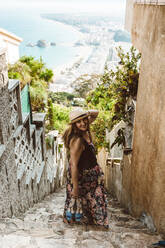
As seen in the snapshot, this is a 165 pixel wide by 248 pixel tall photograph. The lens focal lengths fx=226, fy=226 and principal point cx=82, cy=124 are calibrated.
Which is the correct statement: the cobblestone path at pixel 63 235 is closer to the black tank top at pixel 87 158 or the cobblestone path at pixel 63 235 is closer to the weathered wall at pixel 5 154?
the weathered wall at pixel 5 154

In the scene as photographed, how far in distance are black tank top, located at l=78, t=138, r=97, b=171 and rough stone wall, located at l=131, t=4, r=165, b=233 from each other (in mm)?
682

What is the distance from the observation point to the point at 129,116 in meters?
4.05

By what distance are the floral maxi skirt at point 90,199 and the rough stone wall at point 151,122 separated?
571 millimetres

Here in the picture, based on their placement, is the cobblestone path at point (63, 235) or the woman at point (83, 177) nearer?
the cobblestone path at point (63, 235)

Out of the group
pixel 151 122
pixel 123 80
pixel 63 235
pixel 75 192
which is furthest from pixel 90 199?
pixel 123 80

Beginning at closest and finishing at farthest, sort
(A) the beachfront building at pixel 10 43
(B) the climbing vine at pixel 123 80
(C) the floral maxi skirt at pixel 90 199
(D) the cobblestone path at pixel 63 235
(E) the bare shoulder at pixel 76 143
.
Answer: (D) the cobblestone path at pixel 63 235 < (E) the bare shoulder at pixel 76 143 < (C) the floral maxi skirt at pixel 90 199 < (B) the climbing vine at pixel 123 80 < (A) the beachfront building at pixel 10 43

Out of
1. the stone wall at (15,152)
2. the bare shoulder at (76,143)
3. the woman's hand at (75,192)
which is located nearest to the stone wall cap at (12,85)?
the stone wall at (15,152)

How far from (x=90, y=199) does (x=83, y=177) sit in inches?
12.8

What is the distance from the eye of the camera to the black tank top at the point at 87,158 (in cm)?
257

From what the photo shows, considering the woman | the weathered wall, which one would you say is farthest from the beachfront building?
the woman

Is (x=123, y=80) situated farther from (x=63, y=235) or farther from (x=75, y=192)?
(x=63, y=235)

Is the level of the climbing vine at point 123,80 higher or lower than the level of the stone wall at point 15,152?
higher

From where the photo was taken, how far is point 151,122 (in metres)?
2.61

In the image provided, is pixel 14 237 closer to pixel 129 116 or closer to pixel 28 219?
pixel 28 219
